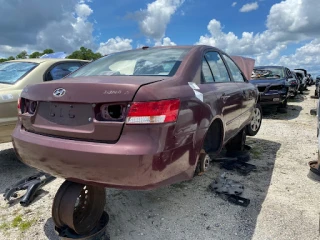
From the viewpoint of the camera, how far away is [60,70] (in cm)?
474

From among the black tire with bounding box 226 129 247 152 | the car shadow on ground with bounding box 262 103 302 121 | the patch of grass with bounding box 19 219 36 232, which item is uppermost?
the black tire with bounding box 226 129 247 152

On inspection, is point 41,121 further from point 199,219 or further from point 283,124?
point 283,124

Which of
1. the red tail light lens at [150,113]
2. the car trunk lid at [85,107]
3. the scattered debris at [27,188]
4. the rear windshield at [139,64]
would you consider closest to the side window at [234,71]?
the rear windshield at [139,64]

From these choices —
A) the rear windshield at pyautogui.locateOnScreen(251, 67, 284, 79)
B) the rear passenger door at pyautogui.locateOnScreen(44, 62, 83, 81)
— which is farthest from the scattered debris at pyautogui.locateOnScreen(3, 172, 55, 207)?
the rear windshield at pyautogui.locateOnScreen(251, 67, 284, 79)

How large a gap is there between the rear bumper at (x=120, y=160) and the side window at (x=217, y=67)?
1317 mm

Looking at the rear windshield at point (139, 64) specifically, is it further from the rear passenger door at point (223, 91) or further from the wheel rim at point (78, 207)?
the wheel rim at point (78, 207)

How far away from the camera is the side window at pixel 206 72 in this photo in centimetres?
292

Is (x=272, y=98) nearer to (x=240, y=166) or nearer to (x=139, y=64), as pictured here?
(x=240, y=166)

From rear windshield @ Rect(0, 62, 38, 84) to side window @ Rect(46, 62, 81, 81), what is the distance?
0.27 meters

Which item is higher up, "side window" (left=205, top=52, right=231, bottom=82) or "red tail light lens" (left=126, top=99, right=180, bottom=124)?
"side window" (left=205, top=52, right=231, bottom=82)

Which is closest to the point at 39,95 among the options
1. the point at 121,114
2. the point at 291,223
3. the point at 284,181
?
the point at 121,114

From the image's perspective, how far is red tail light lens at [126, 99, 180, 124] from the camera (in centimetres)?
196

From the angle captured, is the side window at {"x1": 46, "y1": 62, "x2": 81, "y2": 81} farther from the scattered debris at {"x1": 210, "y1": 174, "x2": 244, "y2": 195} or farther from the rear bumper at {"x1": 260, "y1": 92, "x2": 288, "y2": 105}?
the rear bumper at {"x1": 260, "y1": 92, "x2": 288, "y2": 105}

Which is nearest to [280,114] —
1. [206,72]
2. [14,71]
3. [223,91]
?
[223,91]
